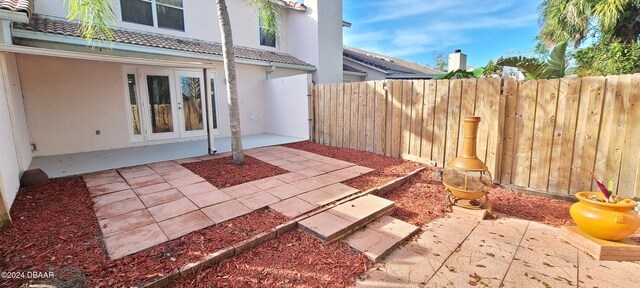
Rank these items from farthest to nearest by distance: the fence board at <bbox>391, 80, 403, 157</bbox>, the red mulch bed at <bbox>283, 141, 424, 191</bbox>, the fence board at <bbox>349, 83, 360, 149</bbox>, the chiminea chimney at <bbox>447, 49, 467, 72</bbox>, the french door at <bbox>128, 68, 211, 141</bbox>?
the chiminea chimney at <bbox>447, 49, 467, 72</bbox> < the french door at <bbox>128, 68, 211, 141</bbox> < the fence board at <bbox>349, 83, 360, 149</bbox> < the fence board at <bbox>391, 80, 403, 157</bbox> < the red mulch bed at <bbox>283, 141, 424, 191</bbox>

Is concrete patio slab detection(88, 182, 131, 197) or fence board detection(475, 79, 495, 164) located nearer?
concrete patio slab detection(88, 182, 131, 197)

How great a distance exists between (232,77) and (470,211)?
460 cm

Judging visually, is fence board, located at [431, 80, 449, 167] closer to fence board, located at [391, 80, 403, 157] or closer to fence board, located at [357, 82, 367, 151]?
fence board, located at [391, 80, 403, 157]

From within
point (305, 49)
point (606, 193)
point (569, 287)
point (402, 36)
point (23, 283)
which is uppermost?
point (402, 36)

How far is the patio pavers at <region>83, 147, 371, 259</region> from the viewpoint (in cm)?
286

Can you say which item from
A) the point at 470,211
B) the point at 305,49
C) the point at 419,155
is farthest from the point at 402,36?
the point at 470,211

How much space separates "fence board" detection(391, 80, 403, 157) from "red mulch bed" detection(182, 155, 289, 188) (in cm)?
251

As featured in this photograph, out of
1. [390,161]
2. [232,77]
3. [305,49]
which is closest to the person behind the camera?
[232,77]

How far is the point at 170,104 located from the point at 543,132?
344 inches

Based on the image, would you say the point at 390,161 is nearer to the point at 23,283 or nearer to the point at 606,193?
the point at 606,193

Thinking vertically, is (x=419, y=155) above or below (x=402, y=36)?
below

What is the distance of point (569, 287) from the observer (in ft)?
6.72

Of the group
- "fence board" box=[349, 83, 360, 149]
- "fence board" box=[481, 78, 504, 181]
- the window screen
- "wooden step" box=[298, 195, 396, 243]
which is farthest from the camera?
the window screen

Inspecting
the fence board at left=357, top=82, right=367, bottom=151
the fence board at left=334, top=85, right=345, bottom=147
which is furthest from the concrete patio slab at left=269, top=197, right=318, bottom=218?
the fence board at left=334, top=85, right=345, bottom=147
